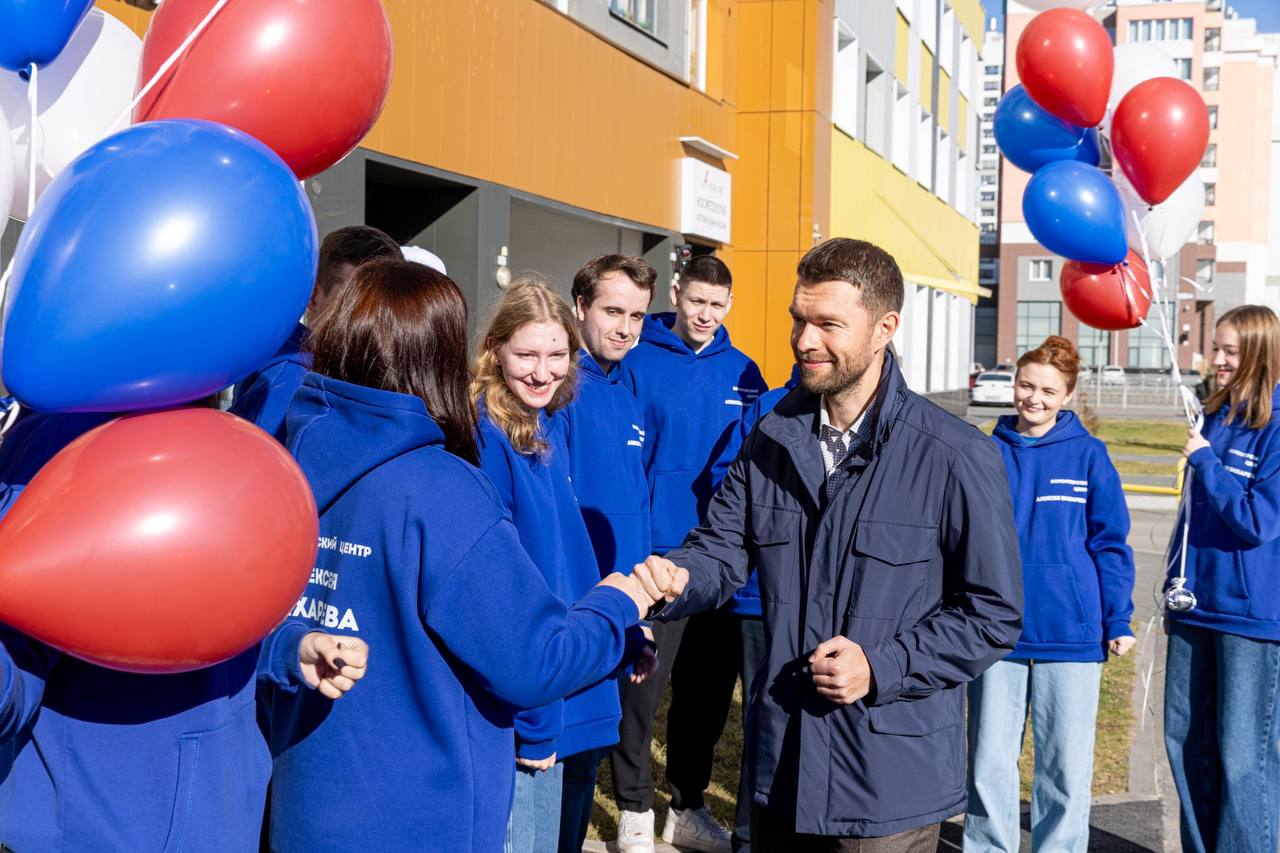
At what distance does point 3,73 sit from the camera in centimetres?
204

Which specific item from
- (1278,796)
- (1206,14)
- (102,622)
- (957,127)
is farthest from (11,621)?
(1206,14)

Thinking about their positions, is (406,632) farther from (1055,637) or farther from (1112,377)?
(1112,377)

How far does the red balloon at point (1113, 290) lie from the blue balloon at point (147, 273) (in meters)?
3.94

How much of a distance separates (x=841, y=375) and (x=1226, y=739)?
91.0 inches

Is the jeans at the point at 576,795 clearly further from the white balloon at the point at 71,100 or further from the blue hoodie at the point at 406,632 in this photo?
the white balloon at the point at 71,100

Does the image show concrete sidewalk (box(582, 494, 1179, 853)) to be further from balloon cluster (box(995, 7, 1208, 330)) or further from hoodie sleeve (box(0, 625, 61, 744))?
hoodie sleeve (box(0, 625, 61, 744))

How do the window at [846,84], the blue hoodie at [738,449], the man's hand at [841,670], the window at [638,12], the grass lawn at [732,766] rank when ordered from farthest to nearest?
the window at [846,84] < the window at [638,12] < the grass lawn at [732,766] < the blue hoodie at [738,449] < the man's hand at [841,670]

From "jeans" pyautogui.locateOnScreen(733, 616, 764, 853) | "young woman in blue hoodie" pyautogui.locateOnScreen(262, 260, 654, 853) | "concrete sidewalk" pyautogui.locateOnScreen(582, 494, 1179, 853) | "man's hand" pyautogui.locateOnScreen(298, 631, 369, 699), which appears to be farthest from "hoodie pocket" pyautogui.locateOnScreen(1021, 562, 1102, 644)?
"man's hand" pyautogui.locateOnScreen(298, 631, 369, 699)

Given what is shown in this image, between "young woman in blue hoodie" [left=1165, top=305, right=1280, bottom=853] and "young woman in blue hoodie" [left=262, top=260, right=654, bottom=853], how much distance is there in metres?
2.81

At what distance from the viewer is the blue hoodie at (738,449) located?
4.63 metres

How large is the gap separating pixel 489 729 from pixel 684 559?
90cm

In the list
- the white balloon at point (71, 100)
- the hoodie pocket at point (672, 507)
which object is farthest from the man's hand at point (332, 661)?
the hoodie pocket at point (672, 507)

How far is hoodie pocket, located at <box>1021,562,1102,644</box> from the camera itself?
13.7 feet

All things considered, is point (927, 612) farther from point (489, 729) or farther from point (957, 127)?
point (957, 127)
